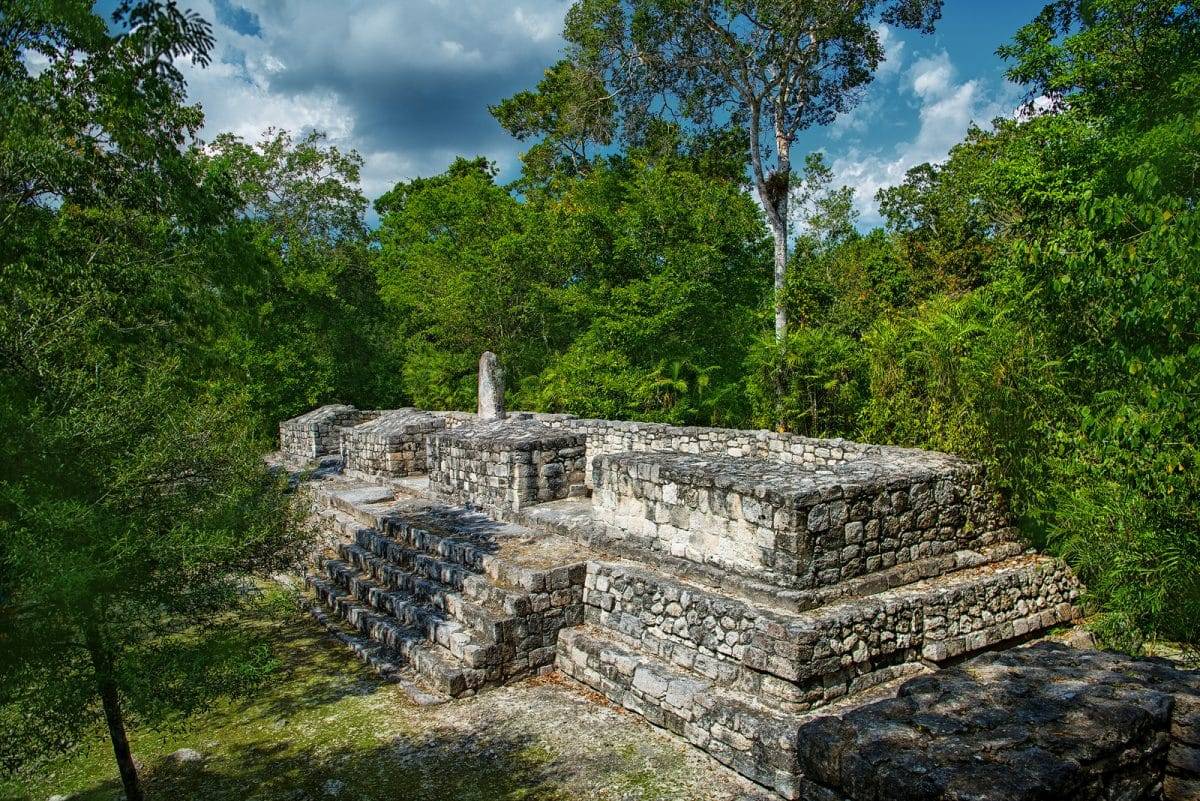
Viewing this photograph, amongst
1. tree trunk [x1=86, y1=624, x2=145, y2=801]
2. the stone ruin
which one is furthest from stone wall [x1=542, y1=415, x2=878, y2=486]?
tree trunk [x1=86, y1=624, x2=145, y2=801]

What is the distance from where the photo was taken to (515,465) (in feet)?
31.8

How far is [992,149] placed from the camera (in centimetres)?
1961

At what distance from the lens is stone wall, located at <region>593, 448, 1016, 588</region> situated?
238 inches

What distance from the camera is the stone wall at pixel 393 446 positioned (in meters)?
13.5

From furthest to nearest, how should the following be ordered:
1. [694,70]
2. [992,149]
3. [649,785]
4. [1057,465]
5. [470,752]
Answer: [992,149] → [694,70] → [1057,465] → [470,752] → [649,785]

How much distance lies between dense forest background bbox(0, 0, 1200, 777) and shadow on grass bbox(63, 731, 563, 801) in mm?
1083

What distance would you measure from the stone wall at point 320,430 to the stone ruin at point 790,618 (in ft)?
28.3

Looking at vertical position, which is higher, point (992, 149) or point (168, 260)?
point (992, 149)

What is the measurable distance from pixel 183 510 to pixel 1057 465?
25.1 feet

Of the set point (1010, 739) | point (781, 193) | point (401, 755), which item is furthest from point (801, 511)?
point (781, 193)

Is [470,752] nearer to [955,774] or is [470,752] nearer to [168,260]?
[955,774]

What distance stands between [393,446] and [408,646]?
6582 millimetres

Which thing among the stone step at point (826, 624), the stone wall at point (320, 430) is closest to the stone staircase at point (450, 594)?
the stone step at point (826, 624)

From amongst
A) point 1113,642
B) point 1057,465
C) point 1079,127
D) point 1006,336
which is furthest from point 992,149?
point 1113,642
